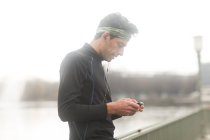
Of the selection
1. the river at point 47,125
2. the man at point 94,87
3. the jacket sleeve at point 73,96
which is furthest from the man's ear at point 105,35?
the river at point 47,125

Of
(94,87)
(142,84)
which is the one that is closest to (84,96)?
(94,87)

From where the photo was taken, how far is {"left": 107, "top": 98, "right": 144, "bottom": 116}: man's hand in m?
2.67

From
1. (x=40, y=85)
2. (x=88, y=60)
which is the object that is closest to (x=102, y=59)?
(x=88, y=60)

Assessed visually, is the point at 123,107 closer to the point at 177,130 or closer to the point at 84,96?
the point at 84,96

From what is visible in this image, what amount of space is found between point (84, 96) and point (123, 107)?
21 centimetres

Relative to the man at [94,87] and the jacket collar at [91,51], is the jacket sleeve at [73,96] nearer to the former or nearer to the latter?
the man at [94,87]

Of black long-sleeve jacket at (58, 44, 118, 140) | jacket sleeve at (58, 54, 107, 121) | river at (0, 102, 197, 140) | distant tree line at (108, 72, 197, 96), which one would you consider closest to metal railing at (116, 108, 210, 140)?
black long-sleeve jacket at (58, 44, 118, 140)

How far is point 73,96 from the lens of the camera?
2.61 m

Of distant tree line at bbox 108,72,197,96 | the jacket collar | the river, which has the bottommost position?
the river

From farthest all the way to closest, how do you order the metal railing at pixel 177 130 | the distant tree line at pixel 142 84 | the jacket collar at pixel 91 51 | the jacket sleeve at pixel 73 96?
the distant tree line at pixel 142 84
the metal railing at pixel 177 130
the jacket collar at pixel 91 51
the jacket sleeve at pixel 73 96

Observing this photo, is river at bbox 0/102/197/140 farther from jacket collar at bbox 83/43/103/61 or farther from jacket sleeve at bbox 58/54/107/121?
jacket sleeve at bbox 58/54/107/121

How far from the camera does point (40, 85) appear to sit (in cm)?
6125

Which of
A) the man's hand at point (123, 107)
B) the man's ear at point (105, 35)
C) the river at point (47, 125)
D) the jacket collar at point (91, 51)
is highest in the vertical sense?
the man's ear at point (105, 35)

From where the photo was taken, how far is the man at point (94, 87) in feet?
8.59
